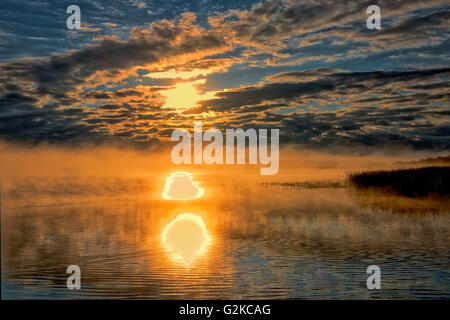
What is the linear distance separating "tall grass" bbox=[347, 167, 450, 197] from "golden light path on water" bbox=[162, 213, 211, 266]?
952 inches

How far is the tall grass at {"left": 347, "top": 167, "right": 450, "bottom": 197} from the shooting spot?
42397mm

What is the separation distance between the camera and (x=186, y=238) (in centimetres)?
2269

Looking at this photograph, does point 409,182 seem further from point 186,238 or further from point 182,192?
point 186,238

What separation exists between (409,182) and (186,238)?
3093 centimetres

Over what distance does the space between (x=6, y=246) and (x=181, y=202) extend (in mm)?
22180

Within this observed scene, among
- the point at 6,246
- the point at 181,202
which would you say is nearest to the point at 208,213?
the point at 181,202

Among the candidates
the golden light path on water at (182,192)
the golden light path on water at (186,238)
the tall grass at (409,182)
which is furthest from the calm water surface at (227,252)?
the golden light path on water at (182,192)

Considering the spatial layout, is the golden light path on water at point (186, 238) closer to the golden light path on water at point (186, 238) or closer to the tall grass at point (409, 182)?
the golden light path on water at point (186, 238)

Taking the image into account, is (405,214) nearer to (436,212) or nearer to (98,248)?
(436,212)

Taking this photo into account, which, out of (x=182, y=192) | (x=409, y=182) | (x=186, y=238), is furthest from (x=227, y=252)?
(x=182, y=192)

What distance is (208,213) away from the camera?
32969 millimetres

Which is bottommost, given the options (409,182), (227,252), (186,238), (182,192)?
(227,252)

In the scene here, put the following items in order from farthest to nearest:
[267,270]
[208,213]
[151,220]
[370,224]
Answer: [208,213] < [151,220] < [370,224] < [267,270]
